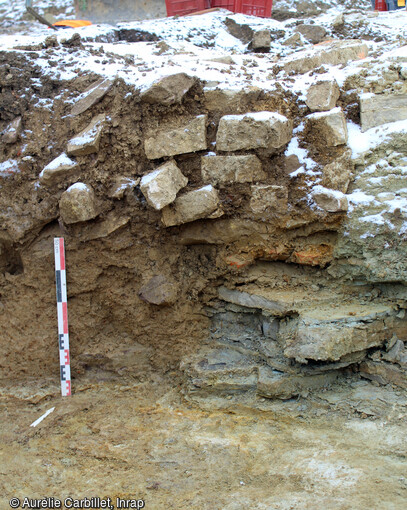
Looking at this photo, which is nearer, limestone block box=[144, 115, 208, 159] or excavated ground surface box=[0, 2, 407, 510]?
excavated ground surface box=[0, 2, 407, 510]

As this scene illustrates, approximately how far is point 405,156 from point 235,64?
1.96m

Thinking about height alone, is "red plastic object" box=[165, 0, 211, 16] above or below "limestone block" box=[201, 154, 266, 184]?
above

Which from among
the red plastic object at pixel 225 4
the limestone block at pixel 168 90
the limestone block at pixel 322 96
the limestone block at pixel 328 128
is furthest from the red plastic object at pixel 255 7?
the limestone block at pixel 328 128

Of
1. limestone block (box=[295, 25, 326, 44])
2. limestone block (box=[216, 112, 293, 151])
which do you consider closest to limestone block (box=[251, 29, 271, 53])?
limestone block (box=[295, 25, 326, 44])

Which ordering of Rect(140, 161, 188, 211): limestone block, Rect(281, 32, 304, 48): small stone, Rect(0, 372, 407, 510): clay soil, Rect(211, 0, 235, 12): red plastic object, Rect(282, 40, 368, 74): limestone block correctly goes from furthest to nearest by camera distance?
Rect(211, 0, 235, 12): red plastic object < Rect(281, 32, 304, 48): small stone < Rect(282, 40, 368, 74): limestone block < Rect(140, 161, 188, 211): limestone block < Rect(0, 372, 407, 510): clay soil

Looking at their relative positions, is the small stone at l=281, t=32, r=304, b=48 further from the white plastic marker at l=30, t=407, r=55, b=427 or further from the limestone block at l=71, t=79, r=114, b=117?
the white plastic marker at l=30, t=407, r=55, b=427

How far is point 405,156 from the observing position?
3666 mm

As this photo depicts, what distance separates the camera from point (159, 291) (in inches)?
156

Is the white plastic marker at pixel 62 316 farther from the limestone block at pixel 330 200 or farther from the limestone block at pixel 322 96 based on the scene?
the limestone block at pixel 322 96

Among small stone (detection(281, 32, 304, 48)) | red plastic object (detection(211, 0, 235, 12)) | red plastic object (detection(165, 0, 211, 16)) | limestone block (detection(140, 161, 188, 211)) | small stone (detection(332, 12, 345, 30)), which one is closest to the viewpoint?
limestone block (detection(140, 161, 188, 211))

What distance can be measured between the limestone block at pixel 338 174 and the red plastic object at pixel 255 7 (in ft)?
13.5

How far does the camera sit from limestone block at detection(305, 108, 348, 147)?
376 cm

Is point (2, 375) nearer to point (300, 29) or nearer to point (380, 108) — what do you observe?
point (380, 108)

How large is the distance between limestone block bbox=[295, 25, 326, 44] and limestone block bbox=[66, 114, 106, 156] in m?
3.37
